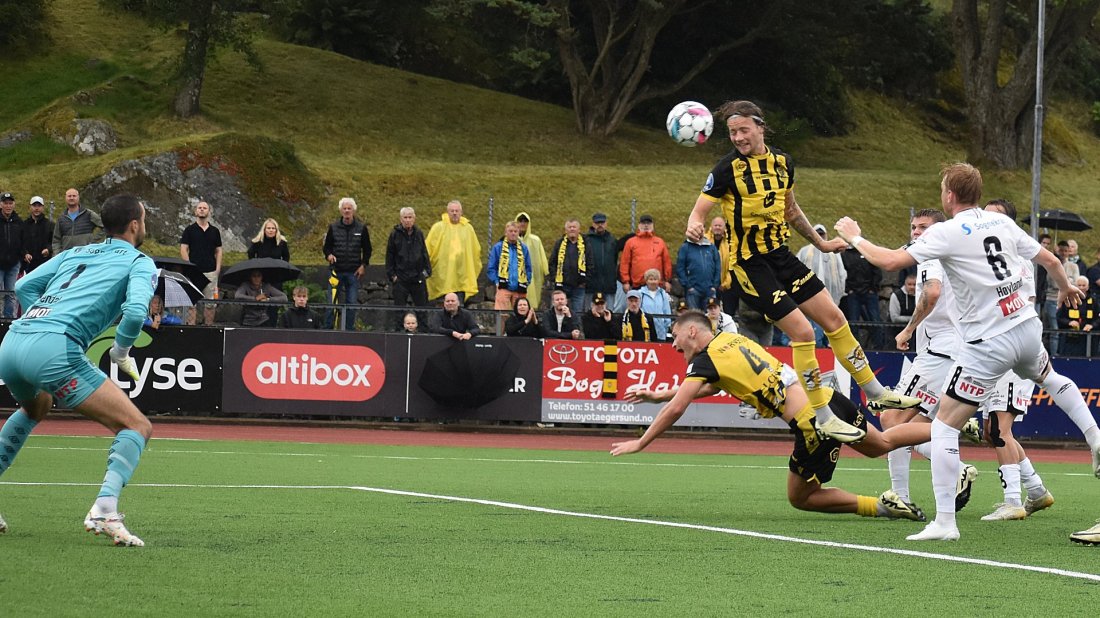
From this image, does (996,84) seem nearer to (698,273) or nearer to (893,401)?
(698,273)

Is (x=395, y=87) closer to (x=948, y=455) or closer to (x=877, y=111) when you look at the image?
(x=877, y=111)

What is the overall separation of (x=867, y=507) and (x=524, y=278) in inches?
503

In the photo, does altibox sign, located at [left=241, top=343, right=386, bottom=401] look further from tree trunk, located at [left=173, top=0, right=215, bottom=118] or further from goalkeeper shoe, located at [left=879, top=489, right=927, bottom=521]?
tree trunk, located at [left=173, top=0, right=215, bottom=118]

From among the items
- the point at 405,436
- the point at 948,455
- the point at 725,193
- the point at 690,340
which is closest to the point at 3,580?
the point at 690,340

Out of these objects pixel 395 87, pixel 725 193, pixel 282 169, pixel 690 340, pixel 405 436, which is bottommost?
pixel 405 436

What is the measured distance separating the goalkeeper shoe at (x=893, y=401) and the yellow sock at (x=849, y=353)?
0.16 meters

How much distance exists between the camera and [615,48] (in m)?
45.0

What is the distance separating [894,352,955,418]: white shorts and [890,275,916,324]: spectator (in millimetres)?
11296

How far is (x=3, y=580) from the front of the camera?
6.11 m

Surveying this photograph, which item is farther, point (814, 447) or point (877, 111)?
point (877, 111)

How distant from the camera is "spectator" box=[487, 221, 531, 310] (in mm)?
22125

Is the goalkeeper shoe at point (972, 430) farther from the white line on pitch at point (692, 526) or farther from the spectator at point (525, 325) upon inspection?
the spectator at point (525, 325)

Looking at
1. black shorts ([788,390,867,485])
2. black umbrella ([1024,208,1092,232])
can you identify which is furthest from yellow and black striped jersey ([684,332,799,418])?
black umbrella ([1024,208,1092,232])

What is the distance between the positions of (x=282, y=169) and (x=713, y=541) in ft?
91.4
